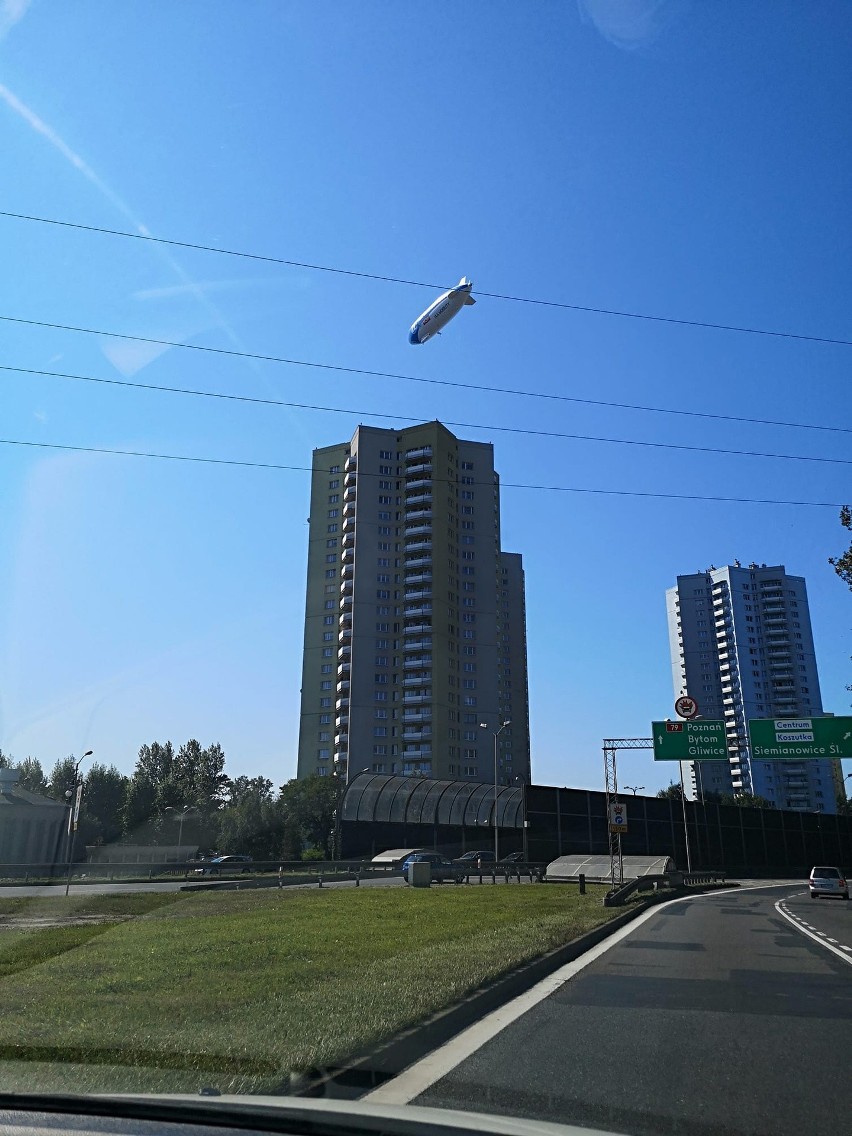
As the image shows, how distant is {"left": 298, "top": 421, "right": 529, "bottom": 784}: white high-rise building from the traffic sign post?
7161cm

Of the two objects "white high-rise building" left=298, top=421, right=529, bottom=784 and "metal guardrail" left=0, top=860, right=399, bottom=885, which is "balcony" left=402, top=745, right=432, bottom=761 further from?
"metal guardrail" left=0, top=860, right=399, bottom=885

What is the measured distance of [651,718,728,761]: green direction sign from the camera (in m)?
39.8

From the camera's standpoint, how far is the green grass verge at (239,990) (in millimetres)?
6531

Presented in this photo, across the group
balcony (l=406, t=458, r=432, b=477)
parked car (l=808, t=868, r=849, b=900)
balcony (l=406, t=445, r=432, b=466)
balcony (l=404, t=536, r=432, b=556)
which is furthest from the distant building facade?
balcony (l=406, t=445, r=432, b=466)

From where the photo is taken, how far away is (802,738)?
3962cm

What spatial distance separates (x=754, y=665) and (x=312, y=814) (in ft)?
328

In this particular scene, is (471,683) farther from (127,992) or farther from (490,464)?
(127,992)

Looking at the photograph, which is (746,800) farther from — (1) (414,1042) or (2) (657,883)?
(1) (414,1042)

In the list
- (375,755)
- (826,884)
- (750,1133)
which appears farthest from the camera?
(375,755)

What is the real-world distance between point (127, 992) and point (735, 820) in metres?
69.1

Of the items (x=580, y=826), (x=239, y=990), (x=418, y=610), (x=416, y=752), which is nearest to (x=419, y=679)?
(x=416, y=752)

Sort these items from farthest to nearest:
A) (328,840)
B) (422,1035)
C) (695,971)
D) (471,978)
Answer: (328,840) → (695,971) → (471,978) → (422,1035)

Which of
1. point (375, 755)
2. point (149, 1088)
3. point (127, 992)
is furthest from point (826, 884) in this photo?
point (375, 755)

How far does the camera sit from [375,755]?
4272 inches
